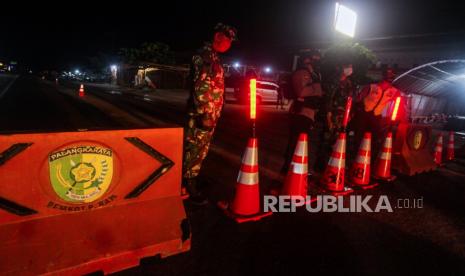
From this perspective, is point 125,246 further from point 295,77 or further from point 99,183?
point 295,77

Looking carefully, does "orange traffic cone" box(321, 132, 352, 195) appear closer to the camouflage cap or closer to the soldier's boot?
the soldier's boot

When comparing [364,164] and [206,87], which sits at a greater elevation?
[206,87]

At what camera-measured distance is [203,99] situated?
3.76 metres

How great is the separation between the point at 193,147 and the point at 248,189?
2.94ft

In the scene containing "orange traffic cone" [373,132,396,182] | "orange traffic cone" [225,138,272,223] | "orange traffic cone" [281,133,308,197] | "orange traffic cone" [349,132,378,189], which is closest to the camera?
"orange traffic cone" [225,138,272,223]

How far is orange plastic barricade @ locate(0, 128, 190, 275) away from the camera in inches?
88.4

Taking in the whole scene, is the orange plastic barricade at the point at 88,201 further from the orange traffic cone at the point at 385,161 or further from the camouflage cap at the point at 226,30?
the orange traffic cone at the point at 385,161

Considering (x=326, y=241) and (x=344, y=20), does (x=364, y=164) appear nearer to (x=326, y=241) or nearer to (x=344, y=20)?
(x=326, y=241)

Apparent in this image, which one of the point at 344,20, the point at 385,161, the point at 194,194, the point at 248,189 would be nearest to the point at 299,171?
the point at 248,189

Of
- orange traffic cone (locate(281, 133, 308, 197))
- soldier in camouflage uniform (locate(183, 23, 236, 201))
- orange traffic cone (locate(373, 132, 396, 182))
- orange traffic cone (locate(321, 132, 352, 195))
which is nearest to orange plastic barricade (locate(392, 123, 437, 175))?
orange traffic cone (locate(373, 132, 396, 182))

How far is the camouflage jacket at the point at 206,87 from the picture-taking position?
3686 millimetres

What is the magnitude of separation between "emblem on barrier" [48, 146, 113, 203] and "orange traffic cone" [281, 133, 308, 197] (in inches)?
94.7

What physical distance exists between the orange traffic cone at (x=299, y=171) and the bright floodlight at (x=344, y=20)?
23.5 meters

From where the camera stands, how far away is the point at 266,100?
25094mm
